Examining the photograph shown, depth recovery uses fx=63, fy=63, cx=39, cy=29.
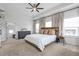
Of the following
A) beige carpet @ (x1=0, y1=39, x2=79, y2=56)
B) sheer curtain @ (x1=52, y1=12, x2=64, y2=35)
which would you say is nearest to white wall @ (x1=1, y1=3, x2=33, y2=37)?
beige carpet @ (x1=0, y1=39, x2=79, y2=56)

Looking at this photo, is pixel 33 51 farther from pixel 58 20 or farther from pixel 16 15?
pixel 58 20

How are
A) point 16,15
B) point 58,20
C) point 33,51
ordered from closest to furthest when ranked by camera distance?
1. point 33,51
2. point 16,15
3. point 58,20

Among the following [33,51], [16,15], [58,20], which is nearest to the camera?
[33,51]

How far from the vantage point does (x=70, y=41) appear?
339 cm

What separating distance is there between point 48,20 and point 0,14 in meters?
3.37

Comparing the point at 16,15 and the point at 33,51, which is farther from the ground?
the point at 16,15

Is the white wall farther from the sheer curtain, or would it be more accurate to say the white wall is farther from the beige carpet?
the sheer curtain

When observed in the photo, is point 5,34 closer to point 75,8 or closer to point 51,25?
point 51,25

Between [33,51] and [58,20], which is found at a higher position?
[58,20]

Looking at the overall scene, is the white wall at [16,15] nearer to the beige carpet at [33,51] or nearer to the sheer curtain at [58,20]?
the beige carpet at [33,51]

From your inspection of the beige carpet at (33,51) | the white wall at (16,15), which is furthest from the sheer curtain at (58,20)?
the white wall at (16,15)

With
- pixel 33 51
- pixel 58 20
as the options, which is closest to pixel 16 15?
pixel 33 51

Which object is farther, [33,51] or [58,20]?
[58,20]

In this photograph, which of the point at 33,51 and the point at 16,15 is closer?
the point at 33,51
